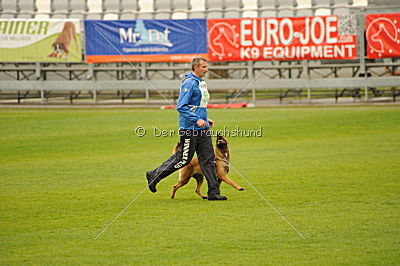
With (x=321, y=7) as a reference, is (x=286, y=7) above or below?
above

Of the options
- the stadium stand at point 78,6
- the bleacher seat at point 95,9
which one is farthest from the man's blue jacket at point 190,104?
the stadium stand at point 78,6

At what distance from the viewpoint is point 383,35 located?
30.0 m

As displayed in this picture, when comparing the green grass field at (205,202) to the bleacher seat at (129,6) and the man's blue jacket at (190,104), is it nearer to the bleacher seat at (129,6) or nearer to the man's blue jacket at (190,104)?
the man's blue jacket at (190,104)

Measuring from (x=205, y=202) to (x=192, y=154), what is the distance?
725mm

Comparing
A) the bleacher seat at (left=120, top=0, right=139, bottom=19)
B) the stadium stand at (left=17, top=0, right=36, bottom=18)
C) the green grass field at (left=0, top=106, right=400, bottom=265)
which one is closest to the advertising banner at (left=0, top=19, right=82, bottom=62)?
the stadium stand at (left=17, top=0, right=36, bottom=18)

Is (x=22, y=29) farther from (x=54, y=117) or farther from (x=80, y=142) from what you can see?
(x=80, y=142)

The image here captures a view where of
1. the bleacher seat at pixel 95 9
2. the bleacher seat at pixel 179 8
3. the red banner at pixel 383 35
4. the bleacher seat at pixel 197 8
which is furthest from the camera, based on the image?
the bleacher seat at pixel 95 9

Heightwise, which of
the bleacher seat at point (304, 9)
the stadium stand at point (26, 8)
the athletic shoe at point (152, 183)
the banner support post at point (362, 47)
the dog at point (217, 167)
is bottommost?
the athletic shoe at point (152, 183)

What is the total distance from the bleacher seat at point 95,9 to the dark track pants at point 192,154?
97.3 feet

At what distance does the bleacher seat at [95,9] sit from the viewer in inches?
1548

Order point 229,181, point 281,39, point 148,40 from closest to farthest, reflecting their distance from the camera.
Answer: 1. point 229,181
2. point 281,39
3. point 148,40

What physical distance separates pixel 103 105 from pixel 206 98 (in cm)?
2072

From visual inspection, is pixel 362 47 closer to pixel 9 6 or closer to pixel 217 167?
pixel 9 6

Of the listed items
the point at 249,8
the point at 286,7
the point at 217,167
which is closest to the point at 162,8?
the point at 249,8
